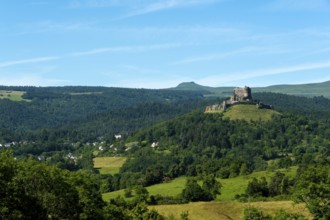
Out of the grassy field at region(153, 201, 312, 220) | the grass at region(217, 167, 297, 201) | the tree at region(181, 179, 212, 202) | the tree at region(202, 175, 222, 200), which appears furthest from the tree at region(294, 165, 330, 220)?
the tree at region(202, 175, 222, 200)

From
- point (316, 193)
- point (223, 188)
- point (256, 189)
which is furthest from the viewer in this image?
point (223, 188)

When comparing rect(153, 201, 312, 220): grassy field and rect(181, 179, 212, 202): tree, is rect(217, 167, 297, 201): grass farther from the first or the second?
rect(153, 201, 312, 220): grassy field

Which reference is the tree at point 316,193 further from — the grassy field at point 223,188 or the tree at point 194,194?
the grassy field at point 223,188

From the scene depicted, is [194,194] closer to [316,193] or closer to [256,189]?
[256,189]

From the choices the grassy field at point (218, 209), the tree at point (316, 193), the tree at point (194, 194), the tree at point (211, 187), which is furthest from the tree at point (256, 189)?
the tree at point (316, 193)

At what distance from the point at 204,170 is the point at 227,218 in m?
92.2

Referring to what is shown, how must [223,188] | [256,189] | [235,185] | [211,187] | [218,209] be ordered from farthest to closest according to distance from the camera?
[235,185], [223,188], [211,187], [256,189], [218,209]

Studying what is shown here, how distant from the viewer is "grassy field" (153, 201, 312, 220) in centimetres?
10397

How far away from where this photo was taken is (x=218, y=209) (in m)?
109

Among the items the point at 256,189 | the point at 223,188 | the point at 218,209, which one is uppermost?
the point at 218,209

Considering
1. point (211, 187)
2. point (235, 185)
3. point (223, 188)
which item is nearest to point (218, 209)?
point (211, 187)

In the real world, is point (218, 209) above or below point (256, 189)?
above

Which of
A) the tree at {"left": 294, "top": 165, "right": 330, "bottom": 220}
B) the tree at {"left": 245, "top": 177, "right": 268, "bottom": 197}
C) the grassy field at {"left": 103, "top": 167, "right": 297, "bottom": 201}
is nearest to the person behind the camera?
the tree at {"left": 294, "top": 165, "right": 330, "bottom": 220}

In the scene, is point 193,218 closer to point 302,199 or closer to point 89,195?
point 302,199
